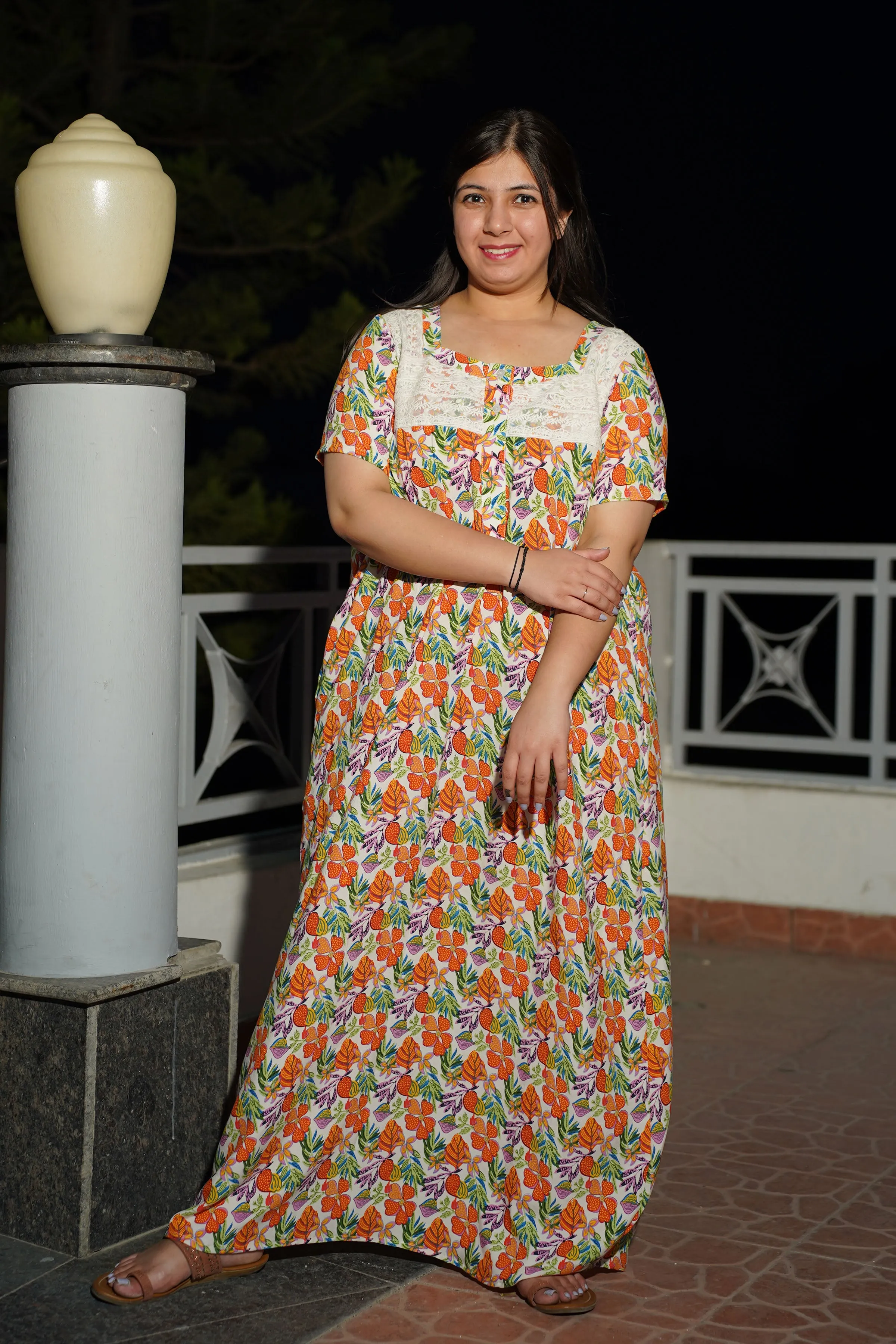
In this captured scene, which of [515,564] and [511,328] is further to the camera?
[511,328]

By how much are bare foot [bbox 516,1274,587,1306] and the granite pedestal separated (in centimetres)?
62

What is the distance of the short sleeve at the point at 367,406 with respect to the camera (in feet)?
7.98

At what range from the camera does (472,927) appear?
7.89 ft

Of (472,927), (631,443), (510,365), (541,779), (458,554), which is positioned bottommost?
(472,927)

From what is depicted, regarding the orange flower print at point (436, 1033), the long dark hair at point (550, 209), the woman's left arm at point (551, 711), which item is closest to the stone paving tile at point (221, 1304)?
the orange flower print at point (436, 1033)

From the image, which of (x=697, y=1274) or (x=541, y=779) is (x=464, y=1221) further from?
(x=541, y=779)

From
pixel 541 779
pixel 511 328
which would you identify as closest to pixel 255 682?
pixel 511 328

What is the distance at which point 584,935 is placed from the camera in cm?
240

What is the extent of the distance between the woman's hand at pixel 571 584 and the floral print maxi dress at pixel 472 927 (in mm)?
98

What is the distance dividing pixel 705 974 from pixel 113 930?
2.40m

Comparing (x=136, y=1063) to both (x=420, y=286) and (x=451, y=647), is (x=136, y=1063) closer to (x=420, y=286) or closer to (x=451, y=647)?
(x=451, y=647)

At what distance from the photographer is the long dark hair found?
2410mm

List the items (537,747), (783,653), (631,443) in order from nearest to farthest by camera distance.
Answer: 1. (537,747)
2. (631,443)
3. (783,653)

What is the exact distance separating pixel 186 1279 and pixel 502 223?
5.33 ft
